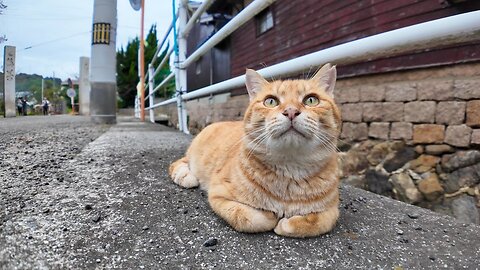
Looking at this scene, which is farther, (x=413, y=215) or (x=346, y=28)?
(x=346, y=28)

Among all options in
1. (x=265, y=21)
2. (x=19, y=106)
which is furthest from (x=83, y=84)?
(x=19, y=106)

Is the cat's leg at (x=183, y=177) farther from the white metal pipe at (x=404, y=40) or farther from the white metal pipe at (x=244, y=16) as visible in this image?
the white metal pipe at (x=244, y=16)

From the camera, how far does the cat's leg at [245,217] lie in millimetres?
1062

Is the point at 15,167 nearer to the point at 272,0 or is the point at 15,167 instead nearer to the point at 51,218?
the point at 51,218

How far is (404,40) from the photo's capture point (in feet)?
3.71

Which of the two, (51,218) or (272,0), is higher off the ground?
(272,0)

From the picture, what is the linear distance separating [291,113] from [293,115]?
0.01m

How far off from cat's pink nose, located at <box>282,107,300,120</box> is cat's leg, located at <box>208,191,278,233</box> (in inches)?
13.9

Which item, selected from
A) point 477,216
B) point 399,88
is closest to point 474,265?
point 477,216

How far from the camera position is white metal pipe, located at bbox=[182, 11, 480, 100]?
97 cm

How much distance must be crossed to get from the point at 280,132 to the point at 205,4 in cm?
217

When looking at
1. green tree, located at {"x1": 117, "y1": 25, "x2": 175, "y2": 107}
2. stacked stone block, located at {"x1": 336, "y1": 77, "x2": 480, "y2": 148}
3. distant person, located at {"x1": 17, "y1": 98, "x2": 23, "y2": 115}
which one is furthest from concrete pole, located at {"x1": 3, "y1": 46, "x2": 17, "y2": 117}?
green tree, located at {"x1": 117, "y1": 25, "x2": 175, "y2": 107}

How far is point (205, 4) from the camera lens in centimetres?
289

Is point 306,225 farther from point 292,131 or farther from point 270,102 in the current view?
point 270,102
